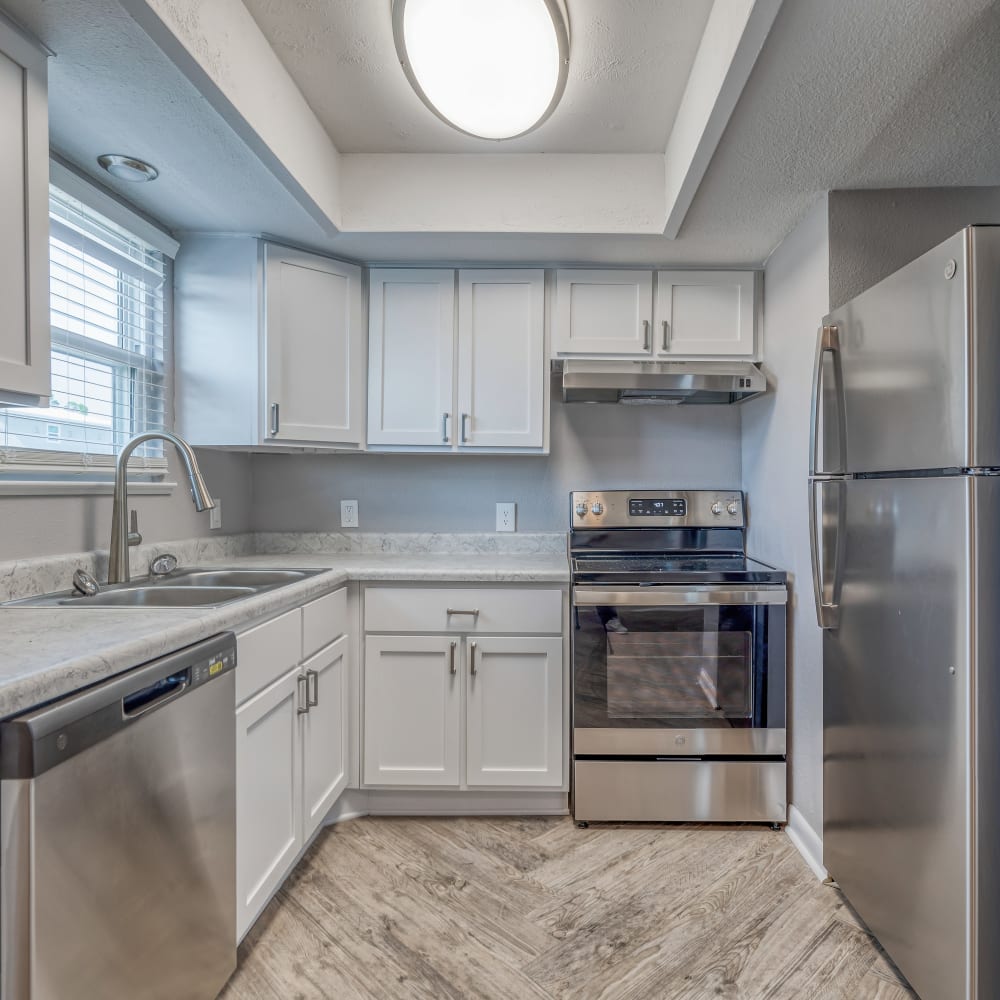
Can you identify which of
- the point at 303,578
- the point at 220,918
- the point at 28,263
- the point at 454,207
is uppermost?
the point at 454,207

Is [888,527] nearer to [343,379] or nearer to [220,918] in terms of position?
[220,918]

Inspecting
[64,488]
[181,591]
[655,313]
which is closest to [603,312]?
[655,313]

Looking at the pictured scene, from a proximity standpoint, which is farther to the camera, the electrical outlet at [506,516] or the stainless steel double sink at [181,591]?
the electrical outlet at [506,516]

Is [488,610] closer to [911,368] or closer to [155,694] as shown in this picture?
[155,694]

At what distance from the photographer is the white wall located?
191 cm

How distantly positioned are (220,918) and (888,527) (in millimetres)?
1716

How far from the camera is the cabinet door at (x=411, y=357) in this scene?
244 centimetres

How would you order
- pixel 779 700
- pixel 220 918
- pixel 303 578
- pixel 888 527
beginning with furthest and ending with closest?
pixel 779 700 < pixel 303 578 < pixel 888 527 < pixel 220 918

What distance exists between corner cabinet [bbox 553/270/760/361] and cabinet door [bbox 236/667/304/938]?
1.62 metres

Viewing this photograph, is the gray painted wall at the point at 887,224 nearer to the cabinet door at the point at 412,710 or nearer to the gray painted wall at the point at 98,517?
the cabinet door at the point at 412,710

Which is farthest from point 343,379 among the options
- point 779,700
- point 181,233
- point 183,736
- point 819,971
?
point 819,971

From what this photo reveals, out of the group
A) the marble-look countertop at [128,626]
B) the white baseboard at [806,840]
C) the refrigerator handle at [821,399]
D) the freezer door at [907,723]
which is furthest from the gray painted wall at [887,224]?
the white baseboard at [806,840]

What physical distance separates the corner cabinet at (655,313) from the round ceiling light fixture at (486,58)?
89cm

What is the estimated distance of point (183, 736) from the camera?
118 centimetres
